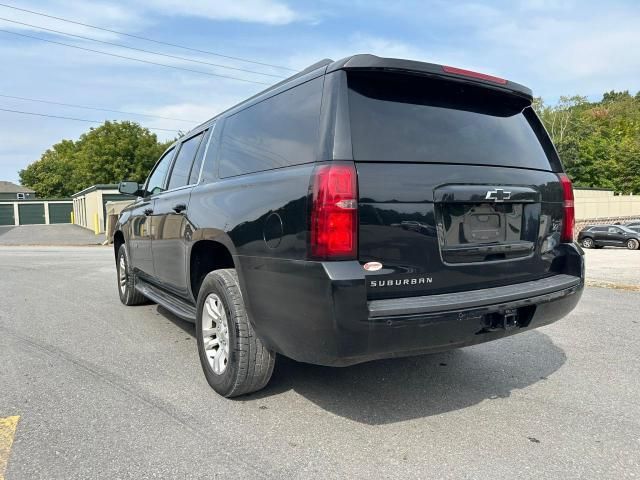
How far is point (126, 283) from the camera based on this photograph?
621 cm

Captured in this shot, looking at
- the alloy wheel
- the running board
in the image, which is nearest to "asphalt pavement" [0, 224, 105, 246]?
the running board

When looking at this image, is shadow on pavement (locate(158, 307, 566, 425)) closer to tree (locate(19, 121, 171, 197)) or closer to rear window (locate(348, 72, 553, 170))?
rear window (locate(348, 72, 553, 170))

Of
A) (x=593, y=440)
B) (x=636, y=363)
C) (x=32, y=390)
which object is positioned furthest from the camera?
(x=636, y=363)

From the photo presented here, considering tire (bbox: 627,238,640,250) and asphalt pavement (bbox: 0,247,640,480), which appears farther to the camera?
tire (bbox: 627,238,640,250)

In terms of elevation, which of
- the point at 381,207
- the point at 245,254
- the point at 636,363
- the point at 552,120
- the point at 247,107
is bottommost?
the point at 636,363

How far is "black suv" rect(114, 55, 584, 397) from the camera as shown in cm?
242

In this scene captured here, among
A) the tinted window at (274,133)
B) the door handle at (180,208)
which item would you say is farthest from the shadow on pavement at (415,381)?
the tinted window at (274,133)

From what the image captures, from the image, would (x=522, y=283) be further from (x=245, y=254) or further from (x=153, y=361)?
(x=153, y=361)

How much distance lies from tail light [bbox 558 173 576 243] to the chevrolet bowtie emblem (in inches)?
27.9

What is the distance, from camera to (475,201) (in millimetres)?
2734

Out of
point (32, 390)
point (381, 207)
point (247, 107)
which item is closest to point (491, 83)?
point (381, 207)

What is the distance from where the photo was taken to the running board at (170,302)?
3.95 meters

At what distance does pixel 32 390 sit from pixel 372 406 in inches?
94.0

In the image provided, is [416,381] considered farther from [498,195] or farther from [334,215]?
[334,215]
